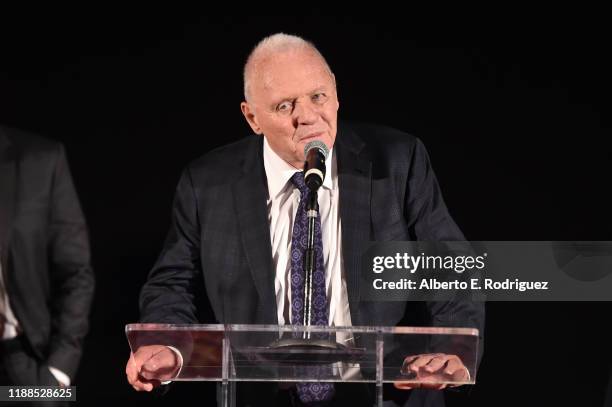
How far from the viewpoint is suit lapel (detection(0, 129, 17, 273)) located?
13.2 feet

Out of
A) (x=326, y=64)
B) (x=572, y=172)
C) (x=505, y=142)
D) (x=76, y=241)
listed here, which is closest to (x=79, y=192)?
(x=76, y=241)

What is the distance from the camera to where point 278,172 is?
12.7 feet

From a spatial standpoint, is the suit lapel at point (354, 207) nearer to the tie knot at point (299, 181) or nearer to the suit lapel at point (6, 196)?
the tie knot at point (299, 181)

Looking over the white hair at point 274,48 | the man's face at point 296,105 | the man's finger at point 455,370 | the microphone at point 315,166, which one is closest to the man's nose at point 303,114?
the man's face at point 296,105

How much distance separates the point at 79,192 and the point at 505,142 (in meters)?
1.70

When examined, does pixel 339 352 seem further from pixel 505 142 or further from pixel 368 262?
pixel 505 142

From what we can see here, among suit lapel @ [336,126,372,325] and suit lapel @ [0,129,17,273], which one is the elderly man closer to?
suit lapel @ [336,126,372,325]

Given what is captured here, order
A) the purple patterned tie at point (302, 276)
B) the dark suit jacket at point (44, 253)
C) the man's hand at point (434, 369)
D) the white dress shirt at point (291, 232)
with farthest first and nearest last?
the dark suit jacket at point (44, 253) < the white dress shirt at point (291, 232) < the purple patterned tie at point (302, 276) < the man's hand at point (434, 369)

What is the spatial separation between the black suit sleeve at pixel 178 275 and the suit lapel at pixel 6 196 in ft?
1.96

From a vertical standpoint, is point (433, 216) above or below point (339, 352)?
above

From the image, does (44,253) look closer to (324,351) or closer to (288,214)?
(288,214)

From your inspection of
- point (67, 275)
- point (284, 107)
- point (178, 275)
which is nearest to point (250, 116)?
point (284, 107)

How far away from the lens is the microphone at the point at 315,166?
2.84 meters

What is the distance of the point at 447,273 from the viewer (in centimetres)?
393
